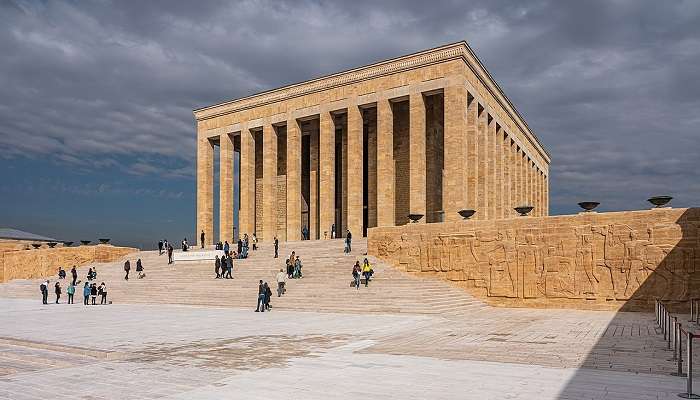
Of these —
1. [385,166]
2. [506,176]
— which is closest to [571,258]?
[385,166]

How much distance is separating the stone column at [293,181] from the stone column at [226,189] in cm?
613

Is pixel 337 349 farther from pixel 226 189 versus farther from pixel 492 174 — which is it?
pixel 226 189

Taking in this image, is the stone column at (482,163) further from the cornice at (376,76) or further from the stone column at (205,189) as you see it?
the stone column at (205,189)

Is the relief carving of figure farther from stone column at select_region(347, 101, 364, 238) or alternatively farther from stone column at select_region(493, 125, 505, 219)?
stone column at select_region(493, 125, 505, 219)

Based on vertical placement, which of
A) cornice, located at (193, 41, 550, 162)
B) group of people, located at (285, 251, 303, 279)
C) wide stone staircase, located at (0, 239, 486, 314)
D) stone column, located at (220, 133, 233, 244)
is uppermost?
cornice, located at (193, 41, 550, 162)

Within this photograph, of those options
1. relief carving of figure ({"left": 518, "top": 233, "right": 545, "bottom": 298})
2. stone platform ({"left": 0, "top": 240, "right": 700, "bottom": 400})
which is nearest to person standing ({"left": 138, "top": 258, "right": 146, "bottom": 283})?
stone platform ({"left": 0, "top": 240, "right": 700, "bottom": 400})

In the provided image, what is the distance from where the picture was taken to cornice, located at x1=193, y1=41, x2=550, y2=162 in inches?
1227

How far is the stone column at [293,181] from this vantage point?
122 feet

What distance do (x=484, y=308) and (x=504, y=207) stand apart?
68.3 ft

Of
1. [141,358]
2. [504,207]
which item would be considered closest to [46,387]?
[141,358]

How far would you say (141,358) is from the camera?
9.80 metres

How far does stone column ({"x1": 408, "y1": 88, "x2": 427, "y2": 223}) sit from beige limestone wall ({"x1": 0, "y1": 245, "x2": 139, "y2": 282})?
20.1 meters

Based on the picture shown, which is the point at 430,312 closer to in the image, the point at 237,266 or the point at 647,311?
the point at 647,311

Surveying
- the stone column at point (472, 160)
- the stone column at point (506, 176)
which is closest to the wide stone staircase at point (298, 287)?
the stone column at point (472, 160)
